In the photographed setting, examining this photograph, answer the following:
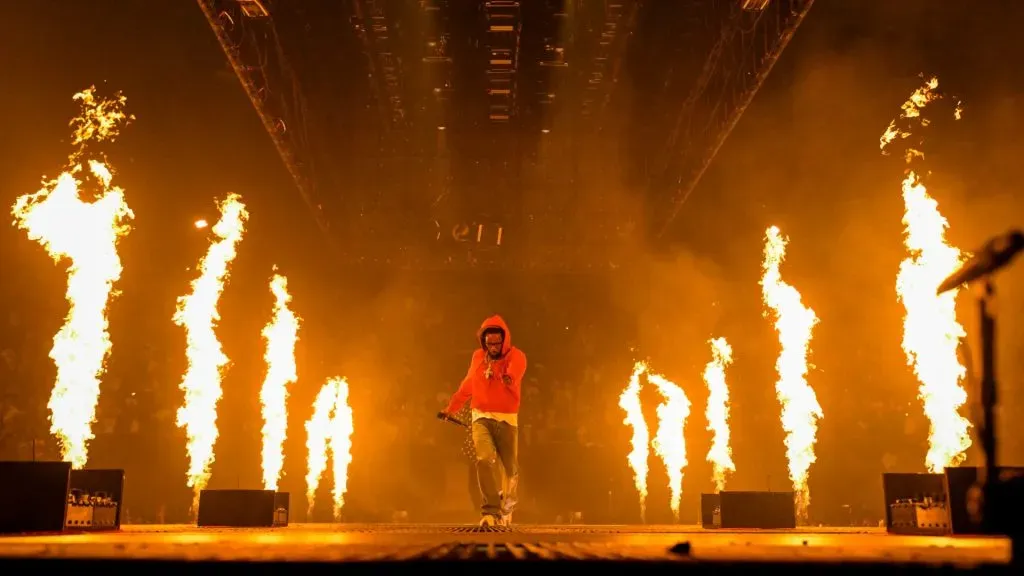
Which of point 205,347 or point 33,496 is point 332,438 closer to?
point 205,347

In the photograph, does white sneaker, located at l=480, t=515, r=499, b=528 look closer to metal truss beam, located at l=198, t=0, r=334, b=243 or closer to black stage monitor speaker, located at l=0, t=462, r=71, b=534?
black stage monitor speaker, located at l=0, t=462, r=71, b=534

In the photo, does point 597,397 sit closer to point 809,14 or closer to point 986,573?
point 809,14

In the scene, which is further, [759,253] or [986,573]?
[759,253]

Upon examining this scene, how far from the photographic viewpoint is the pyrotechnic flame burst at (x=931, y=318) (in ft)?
51.8

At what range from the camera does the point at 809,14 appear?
505 inches

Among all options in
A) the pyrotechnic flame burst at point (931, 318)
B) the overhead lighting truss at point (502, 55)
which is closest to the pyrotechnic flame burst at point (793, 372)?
the pyrotechnic flame burst at point (931, 318)

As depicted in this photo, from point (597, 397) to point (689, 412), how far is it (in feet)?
8.23

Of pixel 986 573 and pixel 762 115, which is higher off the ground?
pixel 762 115

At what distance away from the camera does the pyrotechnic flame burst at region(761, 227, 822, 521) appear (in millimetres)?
19016

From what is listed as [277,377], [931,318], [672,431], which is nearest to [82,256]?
[277,377]

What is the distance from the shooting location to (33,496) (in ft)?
21.8

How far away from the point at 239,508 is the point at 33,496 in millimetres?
4493

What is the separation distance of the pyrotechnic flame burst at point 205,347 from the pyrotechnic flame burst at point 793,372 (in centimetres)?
1266

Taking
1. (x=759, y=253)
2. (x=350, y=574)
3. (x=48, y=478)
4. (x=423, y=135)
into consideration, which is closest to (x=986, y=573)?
(x=350, y=574)
